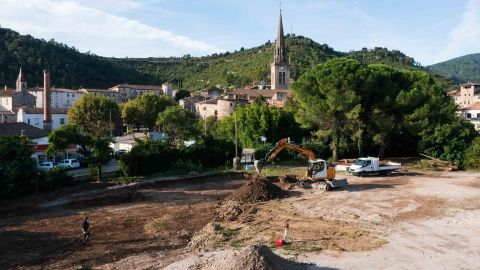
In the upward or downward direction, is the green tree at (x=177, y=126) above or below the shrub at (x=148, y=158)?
above

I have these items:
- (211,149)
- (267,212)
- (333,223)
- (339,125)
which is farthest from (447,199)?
(211,149)

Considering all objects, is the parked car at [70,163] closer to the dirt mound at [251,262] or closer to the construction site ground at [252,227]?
the construction site ground at [252,227]

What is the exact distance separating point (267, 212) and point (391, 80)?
25.8 meters

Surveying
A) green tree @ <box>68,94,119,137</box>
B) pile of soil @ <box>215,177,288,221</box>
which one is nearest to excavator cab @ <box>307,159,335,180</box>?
pile of soil @ <box>215,177,288,221</box>

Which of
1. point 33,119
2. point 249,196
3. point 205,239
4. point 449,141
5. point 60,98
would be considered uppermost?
point 60,98

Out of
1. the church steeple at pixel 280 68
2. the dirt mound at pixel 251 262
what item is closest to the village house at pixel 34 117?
the church steeple at pixel 280 68

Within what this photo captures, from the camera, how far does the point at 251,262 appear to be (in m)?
13.1

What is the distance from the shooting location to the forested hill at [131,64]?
4131 inches

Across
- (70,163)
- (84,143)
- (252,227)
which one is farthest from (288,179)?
(70,163)

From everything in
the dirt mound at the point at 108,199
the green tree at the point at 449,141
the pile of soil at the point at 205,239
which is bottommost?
the pile of soil at the point at 205,239

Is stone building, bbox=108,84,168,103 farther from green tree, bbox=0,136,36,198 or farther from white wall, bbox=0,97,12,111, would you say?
green tree, bbox=0,136,36,198

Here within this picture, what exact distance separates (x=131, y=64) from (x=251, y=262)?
171 meters

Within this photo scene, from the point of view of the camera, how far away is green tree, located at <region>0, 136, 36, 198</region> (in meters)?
27.5

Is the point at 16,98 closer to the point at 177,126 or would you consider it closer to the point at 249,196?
the point at 177,126
